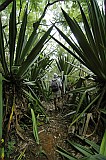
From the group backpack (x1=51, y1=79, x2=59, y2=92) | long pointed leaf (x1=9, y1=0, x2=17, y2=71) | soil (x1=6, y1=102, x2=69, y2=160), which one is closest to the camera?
soil (x1=6, y1=102, x2=69, y2=160)

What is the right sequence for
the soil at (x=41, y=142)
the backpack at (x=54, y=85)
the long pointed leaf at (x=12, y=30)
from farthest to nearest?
the backpack at (x=54, y=85), the long pointed leaf at (x=12, y=30), the soil at (x=41, y=142)

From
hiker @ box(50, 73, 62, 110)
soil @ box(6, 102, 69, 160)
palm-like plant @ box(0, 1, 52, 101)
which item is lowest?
soil @ box(6, 102, 69, 160)

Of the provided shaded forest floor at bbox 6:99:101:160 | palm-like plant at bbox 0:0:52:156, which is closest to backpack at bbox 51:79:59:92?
shaded forest floor at bbox 6:99:101:160

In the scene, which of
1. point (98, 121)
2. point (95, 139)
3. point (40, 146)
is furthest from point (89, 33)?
point (40, 146)

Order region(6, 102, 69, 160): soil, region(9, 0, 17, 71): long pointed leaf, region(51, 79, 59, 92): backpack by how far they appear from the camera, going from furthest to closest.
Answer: region(51, 79, 59, 92): backpack → region(9, 0, 17, 71): long pointed leaf → region(6, 102, 69, 160): soil

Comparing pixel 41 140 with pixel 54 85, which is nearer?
pixel 41 140

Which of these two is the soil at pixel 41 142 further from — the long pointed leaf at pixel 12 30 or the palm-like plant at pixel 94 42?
the long pointed leaf at pixel 12 30

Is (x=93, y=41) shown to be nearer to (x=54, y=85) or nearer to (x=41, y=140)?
(x=54, y=85)

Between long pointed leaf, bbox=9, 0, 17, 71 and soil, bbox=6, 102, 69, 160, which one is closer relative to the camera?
soil, bbox=6, 102, 69, 160

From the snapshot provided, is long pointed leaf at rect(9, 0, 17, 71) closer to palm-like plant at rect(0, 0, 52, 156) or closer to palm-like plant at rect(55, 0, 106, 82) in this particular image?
palm-like plant at rect(0, 0, 52, 156)

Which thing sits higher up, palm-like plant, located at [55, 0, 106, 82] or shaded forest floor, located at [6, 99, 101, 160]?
palm-like plant, located at [55, 0, 106, 82]

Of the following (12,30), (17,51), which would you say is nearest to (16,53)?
(17,51)

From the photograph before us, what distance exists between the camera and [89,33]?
2139 millimetres

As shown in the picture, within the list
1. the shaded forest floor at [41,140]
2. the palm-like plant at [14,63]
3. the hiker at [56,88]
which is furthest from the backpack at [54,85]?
the palm-like plant at [14,63]
